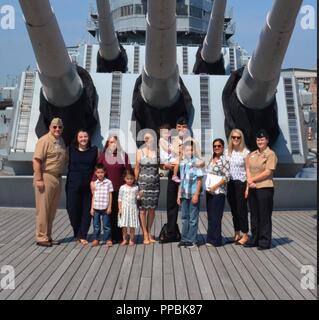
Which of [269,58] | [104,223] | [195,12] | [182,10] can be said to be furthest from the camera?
[195,12]

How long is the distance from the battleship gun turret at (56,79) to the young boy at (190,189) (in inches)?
67.5

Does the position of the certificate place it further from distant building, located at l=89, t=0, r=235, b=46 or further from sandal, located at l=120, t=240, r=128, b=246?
distant building, located at l=89, t=0, r=235, b=46

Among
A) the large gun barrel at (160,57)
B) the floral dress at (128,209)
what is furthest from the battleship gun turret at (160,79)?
the floral dress at (128,209)

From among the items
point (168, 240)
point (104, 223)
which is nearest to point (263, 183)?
point (168, 240)

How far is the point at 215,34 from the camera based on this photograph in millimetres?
9750

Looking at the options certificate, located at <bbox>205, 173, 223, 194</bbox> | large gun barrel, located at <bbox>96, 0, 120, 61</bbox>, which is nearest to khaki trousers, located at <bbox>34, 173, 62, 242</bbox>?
certificate, located at <bbox>205, 173, 223, 194</bbox>

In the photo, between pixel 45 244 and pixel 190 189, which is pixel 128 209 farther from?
pixel 45 244

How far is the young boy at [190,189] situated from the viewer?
441cm

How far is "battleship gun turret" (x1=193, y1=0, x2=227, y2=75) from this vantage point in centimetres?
957

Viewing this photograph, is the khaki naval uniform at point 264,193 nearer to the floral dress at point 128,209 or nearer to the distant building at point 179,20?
the floral dress at point 128,209

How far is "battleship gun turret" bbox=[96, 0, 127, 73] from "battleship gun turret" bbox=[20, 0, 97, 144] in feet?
13.4

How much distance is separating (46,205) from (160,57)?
179 centimetres
